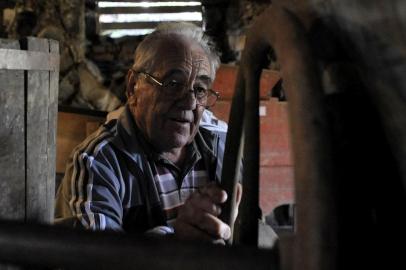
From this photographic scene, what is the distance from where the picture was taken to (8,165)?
0.94m

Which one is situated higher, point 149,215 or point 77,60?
point 77,60

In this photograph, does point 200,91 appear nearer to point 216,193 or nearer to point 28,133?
point 28,133

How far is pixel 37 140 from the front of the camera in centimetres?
101

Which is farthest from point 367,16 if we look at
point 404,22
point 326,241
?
point 326,241

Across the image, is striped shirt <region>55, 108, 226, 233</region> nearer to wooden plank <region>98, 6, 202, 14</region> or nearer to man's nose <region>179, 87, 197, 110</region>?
man's nose <region>179, 87, 197, 110</region>

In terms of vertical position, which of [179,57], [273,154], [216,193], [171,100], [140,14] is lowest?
[273,154]

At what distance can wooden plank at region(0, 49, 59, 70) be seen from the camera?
93cm

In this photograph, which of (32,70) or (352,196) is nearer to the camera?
(352,196)

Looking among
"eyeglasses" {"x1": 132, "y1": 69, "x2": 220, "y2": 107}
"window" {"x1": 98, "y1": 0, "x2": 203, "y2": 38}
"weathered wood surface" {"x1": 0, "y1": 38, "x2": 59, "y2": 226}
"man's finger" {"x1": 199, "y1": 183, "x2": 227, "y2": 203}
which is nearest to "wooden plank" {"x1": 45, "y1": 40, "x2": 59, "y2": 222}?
"weathered wood surface" {"x1": 0, "y1": 38, "x2": 59, "y2": 226}

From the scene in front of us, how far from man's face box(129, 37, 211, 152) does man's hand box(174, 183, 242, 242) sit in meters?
0.65

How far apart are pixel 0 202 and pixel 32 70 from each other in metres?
0.23

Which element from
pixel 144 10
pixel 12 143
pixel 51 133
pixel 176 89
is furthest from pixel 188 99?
pixel 144 10

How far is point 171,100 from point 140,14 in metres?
5.13

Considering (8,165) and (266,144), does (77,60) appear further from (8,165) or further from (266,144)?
(8,165)
